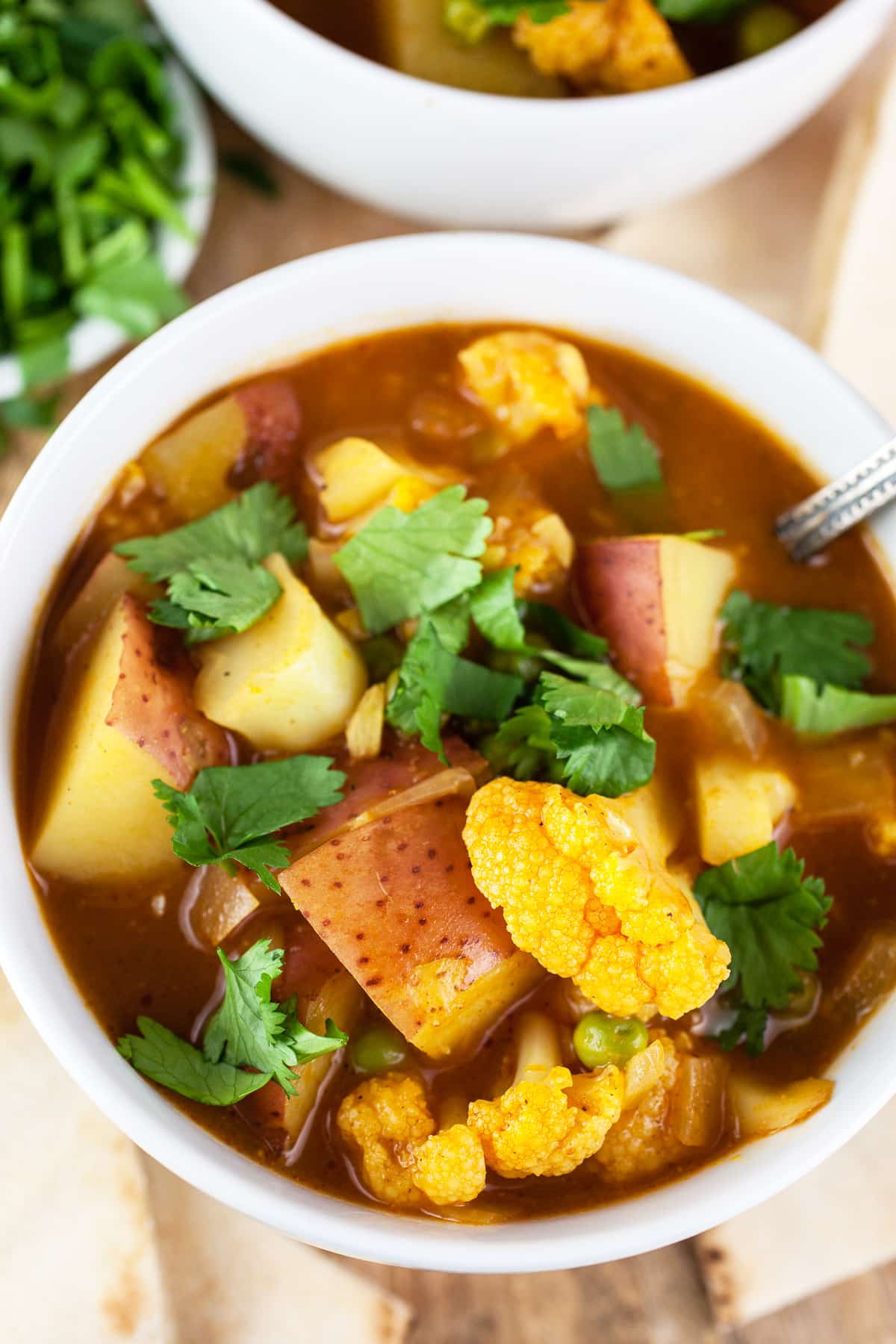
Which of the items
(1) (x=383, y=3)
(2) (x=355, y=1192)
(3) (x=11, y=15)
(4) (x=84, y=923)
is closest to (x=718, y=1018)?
(2) (x=355, y=1192)

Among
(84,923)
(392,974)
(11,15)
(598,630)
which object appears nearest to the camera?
(392,974)

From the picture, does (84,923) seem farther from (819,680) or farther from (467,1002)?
(819,680)

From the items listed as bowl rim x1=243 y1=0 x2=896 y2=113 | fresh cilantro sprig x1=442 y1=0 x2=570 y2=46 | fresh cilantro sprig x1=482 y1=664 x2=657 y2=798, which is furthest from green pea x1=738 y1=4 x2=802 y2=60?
fresh cilantro sprig x1=482 y1=664 x2=657 y2=798

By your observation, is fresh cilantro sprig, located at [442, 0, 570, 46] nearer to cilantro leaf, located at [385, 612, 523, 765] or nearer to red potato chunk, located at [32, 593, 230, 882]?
cilantro leaf, located at [385, 612, 523, 765]

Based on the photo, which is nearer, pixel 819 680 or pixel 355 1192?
pixel 355 1192

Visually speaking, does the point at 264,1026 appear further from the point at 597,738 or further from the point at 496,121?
the point at 496,121

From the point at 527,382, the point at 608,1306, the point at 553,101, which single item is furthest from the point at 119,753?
the point at 608,1306

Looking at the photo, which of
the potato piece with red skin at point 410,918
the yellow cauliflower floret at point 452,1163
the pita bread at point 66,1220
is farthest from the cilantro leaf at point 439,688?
the pita bread at point 66,1220
